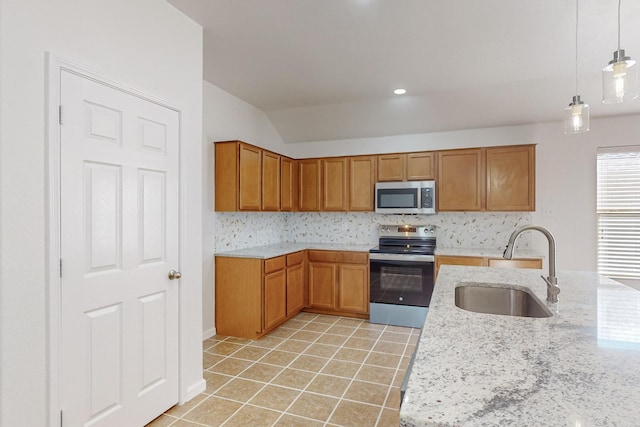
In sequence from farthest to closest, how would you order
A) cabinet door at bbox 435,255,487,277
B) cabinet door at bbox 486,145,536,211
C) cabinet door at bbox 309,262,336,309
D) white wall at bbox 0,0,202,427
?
cabinet door at bbox 309,262,336,309 < cabinet door at bbox 486,145,536,211 < cabinet door at bbox 435,255,487,277 < white wall at bbox 0,0,202,427

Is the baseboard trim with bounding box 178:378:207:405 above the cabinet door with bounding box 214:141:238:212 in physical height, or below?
below

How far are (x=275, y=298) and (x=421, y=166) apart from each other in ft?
8.17

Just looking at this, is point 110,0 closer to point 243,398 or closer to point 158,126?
point 158,126

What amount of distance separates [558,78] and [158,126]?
3735 millimetres

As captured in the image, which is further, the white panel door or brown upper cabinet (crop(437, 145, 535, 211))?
brown upper cabinet (crop(437, 145, 535, 211))

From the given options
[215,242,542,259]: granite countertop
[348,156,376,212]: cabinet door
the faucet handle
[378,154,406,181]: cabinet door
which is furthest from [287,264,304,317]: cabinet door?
the faucet handle

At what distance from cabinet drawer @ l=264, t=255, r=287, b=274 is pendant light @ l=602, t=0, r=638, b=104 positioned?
3.07 metres

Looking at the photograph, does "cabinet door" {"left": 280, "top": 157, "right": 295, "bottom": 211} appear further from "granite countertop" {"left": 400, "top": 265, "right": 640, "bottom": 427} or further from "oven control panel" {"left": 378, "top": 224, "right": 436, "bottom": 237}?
"granite countertop" {"left": 400, "top": 265, "right": 640, "bottom": 427}

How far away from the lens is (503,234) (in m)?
4.53

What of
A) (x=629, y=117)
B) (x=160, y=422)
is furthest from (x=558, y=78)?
(x=160, y=422)

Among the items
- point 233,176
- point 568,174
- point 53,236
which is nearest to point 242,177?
point 233,176

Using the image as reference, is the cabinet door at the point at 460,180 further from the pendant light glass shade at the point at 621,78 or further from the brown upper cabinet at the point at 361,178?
the pendant light glass shade at the point at 621,78

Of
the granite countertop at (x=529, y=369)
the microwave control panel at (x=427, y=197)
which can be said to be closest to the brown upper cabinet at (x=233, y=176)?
the microwave control panel at (x=427, y=197)

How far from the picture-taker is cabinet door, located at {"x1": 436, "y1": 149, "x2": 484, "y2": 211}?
14.3ft
